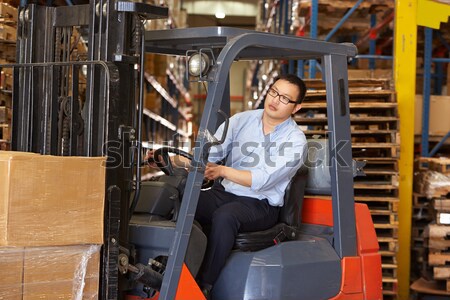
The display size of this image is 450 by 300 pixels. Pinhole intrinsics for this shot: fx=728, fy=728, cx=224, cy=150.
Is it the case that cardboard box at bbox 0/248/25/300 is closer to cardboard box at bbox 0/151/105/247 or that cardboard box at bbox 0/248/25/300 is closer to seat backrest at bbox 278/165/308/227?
cardboard box at bbox 0/151/105/247

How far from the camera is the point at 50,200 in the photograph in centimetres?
331

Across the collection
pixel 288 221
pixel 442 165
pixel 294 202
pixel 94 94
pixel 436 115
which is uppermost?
pixel 436 115

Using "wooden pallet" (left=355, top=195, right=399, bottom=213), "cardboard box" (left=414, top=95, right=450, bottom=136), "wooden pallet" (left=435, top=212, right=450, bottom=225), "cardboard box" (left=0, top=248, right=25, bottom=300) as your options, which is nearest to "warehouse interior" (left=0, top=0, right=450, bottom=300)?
"cardboard box" (left=0, top=248, right=25, bottom=300)

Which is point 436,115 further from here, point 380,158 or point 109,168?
point 109,168

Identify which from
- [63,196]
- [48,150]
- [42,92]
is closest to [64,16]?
[42,92]

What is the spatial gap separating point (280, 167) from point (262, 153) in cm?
23

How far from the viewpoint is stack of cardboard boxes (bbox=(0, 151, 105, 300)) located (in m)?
3.21

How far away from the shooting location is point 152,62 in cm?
1287

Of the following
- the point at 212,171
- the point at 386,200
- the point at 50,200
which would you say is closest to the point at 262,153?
the point at 212,171

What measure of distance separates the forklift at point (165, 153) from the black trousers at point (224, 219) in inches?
3.1

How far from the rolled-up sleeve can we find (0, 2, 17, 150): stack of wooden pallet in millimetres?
2620

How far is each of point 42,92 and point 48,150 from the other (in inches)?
13.0

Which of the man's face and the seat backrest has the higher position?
the man's face

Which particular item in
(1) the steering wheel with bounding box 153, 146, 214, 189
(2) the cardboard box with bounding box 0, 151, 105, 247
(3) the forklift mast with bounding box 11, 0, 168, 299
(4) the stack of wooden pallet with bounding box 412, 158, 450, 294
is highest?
(3) the forklift mast with bounding box 11, 0, 168, 299
